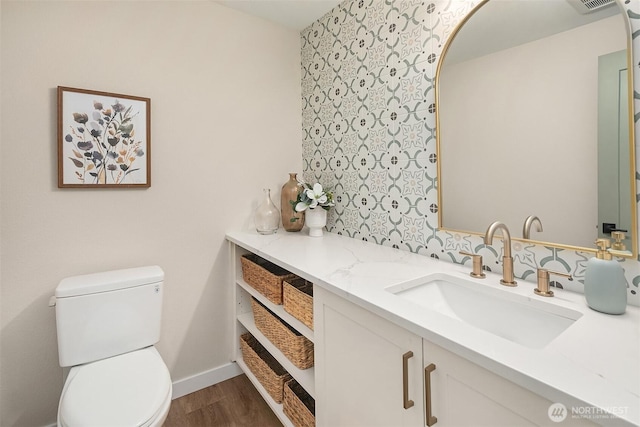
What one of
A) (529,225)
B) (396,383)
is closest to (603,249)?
(529,225)

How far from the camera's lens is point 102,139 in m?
1.60

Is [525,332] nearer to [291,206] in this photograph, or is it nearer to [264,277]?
[264,277]

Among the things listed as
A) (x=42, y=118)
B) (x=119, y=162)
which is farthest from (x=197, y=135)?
(x=42, y=118)

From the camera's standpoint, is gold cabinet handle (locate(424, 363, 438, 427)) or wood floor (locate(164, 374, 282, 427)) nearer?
gold cabinet handle (locate(424, 363, 438, 427))

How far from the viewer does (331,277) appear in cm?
117

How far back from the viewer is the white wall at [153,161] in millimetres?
1447

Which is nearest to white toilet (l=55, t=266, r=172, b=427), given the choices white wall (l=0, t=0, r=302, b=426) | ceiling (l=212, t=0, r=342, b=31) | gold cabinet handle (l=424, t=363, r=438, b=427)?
white wall (l=0, t=0, r=302, b=426)

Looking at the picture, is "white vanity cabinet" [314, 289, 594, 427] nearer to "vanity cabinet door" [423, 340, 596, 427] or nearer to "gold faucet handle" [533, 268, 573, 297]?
"vanity cabinet door" [423, 340, 596, 427]

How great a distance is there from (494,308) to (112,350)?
1.64 meters

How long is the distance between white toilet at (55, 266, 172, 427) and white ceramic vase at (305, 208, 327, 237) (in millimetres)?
880

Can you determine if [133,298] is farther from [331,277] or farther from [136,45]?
[136,45]

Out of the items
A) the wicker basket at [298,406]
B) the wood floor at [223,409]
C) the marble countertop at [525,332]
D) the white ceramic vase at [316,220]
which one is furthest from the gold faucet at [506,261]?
the wood floor at [223,409]

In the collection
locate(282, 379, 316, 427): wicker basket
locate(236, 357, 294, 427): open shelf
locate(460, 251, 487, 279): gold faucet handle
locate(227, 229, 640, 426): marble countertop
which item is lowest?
locate(236, 357, 294, 427): open shelf

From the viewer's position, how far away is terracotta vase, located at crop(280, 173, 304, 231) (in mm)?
2074
